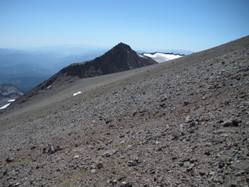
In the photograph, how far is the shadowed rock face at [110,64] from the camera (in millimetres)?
89562

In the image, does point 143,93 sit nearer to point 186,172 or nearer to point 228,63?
point 228,63

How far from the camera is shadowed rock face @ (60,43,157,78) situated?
89562 millimetres

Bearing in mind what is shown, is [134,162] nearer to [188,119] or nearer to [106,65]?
[188,119]

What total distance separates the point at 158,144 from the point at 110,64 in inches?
3437

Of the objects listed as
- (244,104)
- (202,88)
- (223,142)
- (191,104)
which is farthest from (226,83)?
(223,142)

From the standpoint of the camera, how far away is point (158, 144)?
10.9m

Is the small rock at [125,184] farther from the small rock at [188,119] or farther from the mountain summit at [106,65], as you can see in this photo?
the mountain summit at [106,65]

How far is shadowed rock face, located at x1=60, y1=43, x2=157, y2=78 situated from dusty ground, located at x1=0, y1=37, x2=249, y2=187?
69.9 m

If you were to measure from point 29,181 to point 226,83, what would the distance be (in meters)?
11.0

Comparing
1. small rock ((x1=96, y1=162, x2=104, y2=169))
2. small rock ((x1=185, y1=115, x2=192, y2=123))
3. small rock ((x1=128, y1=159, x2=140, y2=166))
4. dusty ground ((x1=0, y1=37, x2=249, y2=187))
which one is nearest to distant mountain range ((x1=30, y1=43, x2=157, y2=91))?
dusty ground ((x1=0, y1=37, x2=249, y2=187))

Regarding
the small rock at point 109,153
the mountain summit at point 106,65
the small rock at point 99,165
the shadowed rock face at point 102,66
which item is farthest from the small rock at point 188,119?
the mountain summit at point 106,65

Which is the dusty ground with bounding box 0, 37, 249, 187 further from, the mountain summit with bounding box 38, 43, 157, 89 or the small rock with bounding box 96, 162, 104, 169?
the mountain summit with bounding box 38, 43, 157, 89

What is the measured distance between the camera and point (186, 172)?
834cm

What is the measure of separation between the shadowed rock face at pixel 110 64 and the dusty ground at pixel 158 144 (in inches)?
2752
